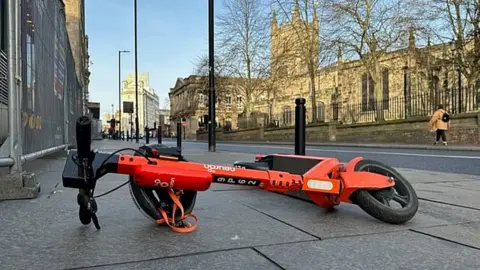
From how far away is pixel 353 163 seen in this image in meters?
4.04

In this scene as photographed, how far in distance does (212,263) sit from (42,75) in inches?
223

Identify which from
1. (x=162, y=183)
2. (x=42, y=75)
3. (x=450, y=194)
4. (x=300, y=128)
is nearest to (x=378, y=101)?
(x=300, y=128)

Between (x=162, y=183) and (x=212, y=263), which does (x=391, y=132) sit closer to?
(x=162, y=183)

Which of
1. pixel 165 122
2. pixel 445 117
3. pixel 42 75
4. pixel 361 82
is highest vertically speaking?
pixel 361 82

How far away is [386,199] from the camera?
394 centimetres

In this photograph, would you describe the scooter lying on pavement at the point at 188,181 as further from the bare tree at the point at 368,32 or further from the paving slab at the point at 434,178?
the bare tree at the point at 368,32

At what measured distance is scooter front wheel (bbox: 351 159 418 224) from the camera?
3.77 meters

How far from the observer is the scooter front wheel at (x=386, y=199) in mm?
3770

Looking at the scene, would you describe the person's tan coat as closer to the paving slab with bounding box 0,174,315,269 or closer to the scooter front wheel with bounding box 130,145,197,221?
the paving slab with bounding box 0,174,315,269

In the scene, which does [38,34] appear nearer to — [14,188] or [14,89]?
[14,89]

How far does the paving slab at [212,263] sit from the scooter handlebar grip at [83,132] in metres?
0.84

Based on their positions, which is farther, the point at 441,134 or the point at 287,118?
the point at 287,118

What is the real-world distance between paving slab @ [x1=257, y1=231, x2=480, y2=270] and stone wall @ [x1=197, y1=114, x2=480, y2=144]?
850 inches

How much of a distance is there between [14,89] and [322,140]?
31567 mm
